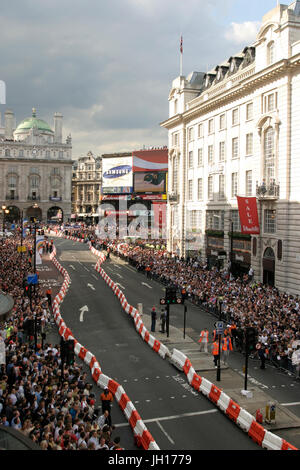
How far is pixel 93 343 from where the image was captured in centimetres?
2547

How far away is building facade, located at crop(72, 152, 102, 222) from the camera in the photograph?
153875 millimetres

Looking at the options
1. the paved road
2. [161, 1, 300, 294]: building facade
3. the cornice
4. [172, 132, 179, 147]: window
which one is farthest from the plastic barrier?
[172, 132, 179, 147]: window

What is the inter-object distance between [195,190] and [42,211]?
86.0 m

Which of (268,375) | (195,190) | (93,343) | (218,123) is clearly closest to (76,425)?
(268,375)

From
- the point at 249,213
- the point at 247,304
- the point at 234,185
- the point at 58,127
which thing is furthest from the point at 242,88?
the point at 58,127

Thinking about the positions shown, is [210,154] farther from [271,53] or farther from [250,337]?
[250,337]

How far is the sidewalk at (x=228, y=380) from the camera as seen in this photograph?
52.5 ft

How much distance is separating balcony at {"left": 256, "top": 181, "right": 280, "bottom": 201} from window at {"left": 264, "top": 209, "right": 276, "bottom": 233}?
1.40 metres

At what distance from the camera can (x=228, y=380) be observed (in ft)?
65.7

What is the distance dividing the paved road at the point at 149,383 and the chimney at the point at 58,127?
105 meters

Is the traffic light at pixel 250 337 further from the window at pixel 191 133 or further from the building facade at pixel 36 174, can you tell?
the building facade at pixel 36 174

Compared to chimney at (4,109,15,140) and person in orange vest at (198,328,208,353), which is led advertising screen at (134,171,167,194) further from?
person in orange vest at (198,328,208,353)

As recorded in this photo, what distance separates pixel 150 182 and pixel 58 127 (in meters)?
52.0

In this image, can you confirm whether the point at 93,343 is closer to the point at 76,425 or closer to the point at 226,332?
the point at 226,332
